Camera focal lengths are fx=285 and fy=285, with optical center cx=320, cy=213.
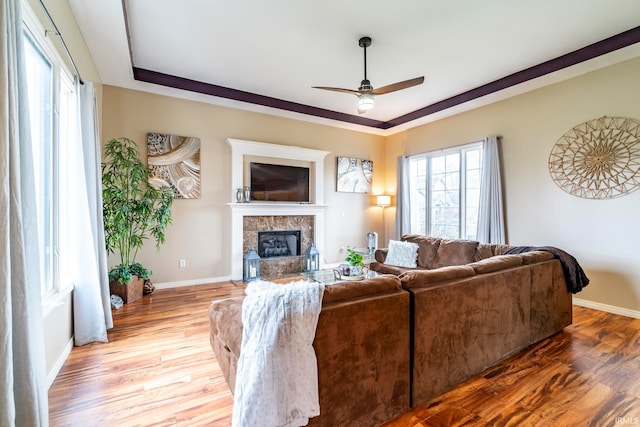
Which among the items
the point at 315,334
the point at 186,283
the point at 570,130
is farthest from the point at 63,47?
the point at 570,130

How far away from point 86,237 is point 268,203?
9.23 ft

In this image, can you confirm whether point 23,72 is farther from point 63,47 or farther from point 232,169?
point 232,169

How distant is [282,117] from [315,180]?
1.33 meters

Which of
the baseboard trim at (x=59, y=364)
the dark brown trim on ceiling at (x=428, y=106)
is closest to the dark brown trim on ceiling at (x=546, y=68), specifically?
the dark brown trim on ceiling at (x=428, y=106)

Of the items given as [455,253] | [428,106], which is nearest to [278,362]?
[455,253]

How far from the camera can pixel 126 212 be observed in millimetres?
3535

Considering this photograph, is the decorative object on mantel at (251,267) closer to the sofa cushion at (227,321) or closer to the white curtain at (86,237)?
the white curtain at (86,237)

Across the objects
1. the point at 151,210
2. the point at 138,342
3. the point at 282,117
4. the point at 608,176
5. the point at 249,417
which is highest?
the point at 282,117

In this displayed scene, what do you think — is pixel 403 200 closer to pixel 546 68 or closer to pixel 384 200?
pixel 384 200

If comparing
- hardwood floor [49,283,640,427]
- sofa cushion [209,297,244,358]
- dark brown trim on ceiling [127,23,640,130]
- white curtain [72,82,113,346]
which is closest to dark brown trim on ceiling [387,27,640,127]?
dark brown trim on ceiling [127,23,640,130]

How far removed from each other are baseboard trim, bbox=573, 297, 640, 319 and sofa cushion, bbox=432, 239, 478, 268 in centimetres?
148

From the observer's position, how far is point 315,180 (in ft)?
18.4

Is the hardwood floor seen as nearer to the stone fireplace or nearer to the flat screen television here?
the stone fireplace

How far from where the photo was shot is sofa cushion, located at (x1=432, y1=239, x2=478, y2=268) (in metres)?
3.82
